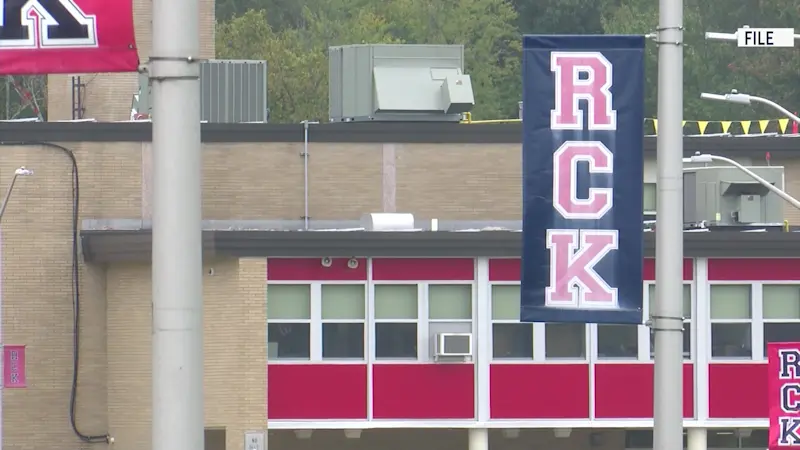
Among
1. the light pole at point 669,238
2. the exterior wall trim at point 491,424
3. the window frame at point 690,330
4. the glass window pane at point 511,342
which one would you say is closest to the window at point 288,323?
the exterior wall trim at point 491,424

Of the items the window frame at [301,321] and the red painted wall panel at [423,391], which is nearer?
the window frame at [301,321]

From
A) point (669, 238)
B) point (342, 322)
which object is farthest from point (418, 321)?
point (669, 238)

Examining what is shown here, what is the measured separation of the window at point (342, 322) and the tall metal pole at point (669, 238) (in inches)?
672

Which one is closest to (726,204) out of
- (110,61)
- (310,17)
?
(110,61)

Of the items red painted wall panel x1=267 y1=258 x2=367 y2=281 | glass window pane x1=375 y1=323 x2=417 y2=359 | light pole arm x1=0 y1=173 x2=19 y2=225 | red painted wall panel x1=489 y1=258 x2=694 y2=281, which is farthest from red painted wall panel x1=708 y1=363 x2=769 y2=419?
light pole arm x1=0 y1=173 x2=19 y2=225

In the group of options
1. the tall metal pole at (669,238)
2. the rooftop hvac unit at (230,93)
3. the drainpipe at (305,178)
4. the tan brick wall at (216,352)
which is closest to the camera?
the tall metal pole at (669,238)

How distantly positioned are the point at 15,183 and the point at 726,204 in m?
13.6

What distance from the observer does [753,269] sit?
97.4 ft

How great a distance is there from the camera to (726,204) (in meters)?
31.2

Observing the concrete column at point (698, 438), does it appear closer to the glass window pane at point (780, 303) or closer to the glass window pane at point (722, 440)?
the glass window pane at point (722, 440)

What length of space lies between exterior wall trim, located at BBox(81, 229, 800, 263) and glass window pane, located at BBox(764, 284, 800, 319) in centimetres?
65

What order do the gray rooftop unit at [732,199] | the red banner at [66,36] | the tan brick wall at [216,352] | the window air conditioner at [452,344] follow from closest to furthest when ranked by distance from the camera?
1. the red banner at [66,36]
2. the tan brick wall at [216,352]
3. the window air conditioner at [452,344]
4. the gray rooftop unit at [732,199]

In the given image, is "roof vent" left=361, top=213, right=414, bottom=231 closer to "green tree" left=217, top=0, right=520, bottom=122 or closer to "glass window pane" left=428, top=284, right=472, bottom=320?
"glass window pane" left=428, top=284, right=472, bottom=320

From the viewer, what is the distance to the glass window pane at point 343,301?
2911cm
